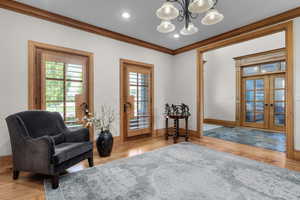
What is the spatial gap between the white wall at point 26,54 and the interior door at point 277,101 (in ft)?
14.7

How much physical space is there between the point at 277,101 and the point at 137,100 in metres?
4.85

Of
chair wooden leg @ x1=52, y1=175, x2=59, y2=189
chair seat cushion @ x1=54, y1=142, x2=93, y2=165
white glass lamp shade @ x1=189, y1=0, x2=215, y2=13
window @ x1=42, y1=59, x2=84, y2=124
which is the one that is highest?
white glass lamp shade @ x1=189, y1=0, x2=215, y2=13

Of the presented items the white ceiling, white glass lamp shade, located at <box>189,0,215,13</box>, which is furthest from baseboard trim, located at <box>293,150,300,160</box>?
white glass lamp shade, located at <box>189,0,215,13</box>

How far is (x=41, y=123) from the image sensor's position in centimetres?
221

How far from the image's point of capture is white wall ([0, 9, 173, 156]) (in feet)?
7.73

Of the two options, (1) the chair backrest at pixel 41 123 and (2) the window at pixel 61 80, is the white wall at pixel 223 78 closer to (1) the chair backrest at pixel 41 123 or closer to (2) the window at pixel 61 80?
(2) the window at pixel 61 80

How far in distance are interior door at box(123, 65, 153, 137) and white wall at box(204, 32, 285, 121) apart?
3569mm

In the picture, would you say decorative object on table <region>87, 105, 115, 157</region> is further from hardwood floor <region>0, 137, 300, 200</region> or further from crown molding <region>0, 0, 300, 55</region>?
crown molding <region>0, 0, 300, 55</region>

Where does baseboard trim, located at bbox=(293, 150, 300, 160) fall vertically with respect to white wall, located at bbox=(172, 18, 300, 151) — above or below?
below

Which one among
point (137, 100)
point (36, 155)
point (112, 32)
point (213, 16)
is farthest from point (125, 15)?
point (36, 155)

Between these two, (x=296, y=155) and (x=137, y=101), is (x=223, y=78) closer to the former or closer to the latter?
(x=296, y=155)

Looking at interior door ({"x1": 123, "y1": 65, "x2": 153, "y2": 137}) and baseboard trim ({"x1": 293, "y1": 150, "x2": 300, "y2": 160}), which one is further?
interior door ({"x1": 123, "y1": 65, "x2": 153, "y2": 137})

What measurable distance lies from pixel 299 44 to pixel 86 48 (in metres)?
4.13

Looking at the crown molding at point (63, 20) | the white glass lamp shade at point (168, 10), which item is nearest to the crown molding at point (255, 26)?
the crown molding at point (63, 20)
